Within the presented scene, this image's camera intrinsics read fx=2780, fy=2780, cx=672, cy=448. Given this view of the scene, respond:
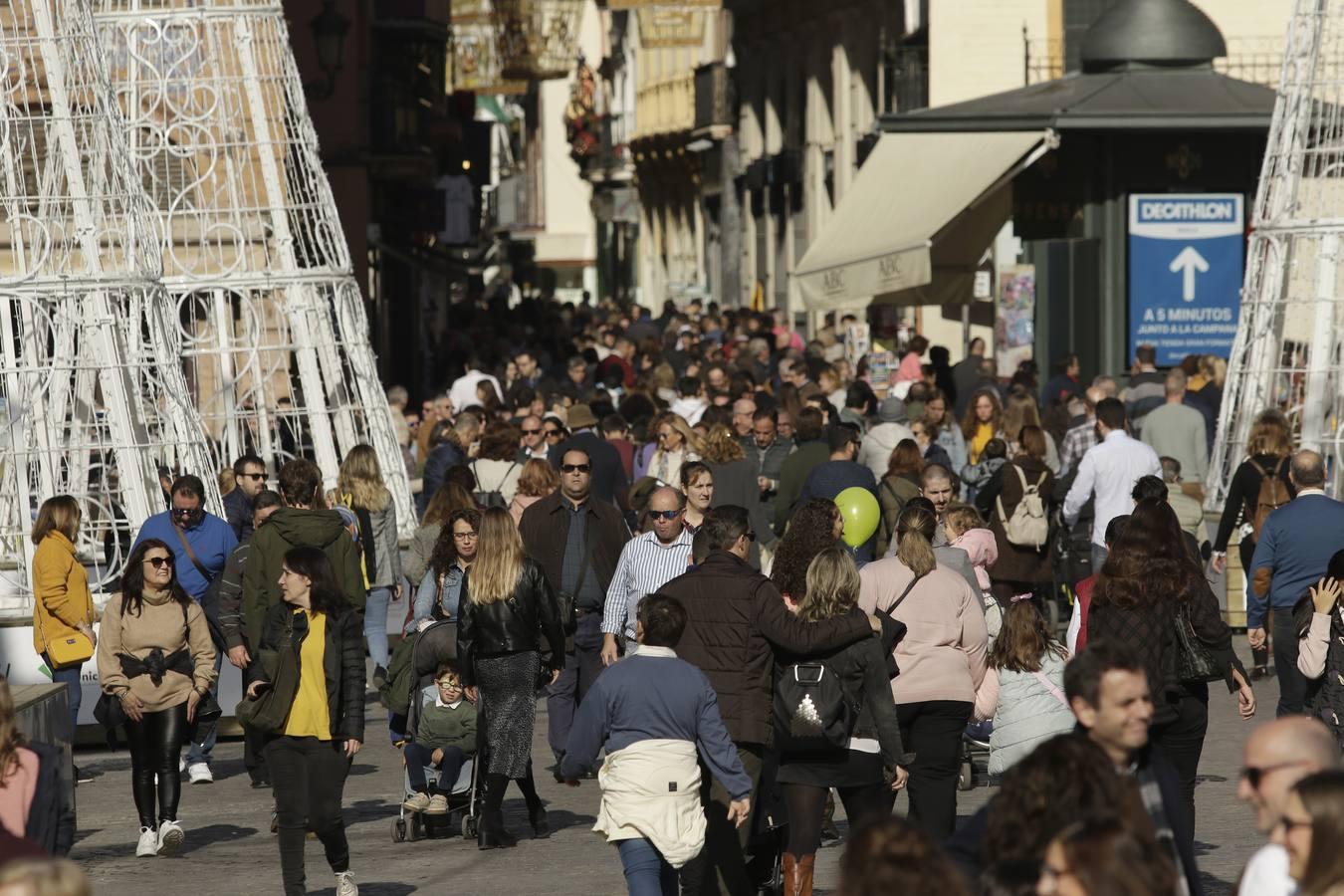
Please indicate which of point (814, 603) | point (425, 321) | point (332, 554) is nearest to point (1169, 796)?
point (814, 603)

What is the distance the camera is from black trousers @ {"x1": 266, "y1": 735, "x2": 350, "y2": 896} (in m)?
10.1

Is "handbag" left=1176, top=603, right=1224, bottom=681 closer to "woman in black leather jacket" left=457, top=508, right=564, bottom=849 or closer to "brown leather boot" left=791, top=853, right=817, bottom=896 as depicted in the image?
"brown leather boot" left=791, top=853, right=817, bottom=896

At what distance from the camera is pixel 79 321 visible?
1505 centimetres

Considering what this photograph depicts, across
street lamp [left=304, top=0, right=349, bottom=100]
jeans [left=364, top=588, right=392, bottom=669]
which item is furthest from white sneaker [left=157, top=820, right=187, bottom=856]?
street lamp [left=304, top=0, right=349, bottom=100]

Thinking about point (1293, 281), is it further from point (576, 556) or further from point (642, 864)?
point (642, 864)

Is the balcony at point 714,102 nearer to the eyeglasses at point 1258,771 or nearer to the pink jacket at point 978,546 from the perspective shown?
the pink jacket at point 978,546

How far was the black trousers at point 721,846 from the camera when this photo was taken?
9.30 meters

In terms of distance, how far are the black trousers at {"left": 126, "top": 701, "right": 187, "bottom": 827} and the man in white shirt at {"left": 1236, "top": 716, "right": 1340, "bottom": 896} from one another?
665 cm

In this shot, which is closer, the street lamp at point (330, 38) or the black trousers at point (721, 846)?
the black trousers at point (721, 846)

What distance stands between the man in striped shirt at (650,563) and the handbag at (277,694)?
1.84 meters

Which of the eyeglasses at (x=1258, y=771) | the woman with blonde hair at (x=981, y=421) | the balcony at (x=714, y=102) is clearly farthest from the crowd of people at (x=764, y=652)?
the balcony at (x=714, y=102)

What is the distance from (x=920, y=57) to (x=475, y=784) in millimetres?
26690

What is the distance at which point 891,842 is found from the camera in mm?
5145

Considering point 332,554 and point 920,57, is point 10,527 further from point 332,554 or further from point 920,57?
point 920,57
